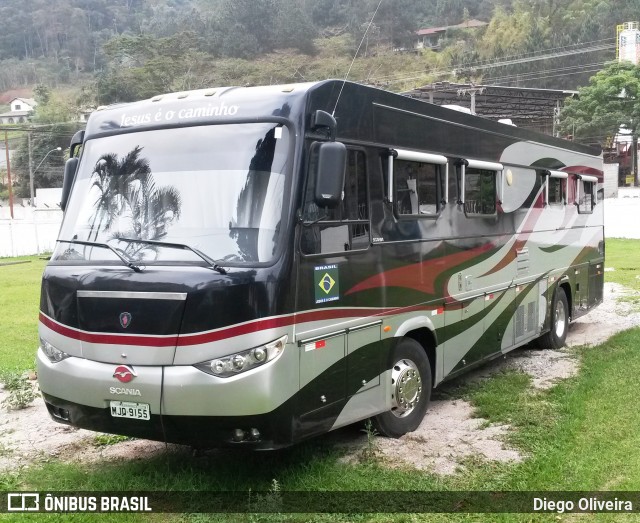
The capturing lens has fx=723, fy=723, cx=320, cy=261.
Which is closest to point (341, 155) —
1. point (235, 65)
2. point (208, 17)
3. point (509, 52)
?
point (235, 65)

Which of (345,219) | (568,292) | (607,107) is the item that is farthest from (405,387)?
(607,107)

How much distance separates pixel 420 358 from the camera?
689cm

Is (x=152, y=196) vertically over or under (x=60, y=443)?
over

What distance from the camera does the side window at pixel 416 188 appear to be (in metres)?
6.54

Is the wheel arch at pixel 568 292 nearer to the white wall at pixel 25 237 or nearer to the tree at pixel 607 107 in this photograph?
the white wall at pixel 25 237

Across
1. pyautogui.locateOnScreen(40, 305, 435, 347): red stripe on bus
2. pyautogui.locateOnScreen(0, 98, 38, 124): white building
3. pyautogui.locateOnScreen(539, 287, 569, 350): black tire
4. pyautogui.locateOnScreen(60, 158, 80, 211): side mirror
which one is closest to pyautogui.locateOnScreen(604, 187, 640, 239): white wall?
pyautogui.locateOnScreen(539, 287, 569, 350): black tire

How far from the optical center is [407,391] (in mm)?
6652

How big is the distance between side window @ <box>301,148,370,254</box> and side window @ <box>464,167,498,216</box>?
2229 mm

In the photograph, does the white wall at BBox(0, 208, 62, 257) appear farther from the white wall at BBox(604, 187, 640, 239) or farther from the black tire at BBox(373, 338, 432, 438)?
the black tire at BBox(373, 338, 432, 438)

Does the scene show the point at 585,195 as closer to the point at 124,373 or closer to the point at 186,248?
the point at 186,248

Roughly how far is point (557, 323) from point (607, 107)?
165 ft

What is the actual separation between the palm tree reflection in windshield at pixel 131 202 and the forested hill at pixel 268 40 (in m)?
1.97

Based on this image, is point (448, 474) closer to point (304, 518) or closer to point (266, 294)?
point (304, 518)

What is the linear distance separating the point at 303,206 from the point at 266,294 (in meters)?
0.73
